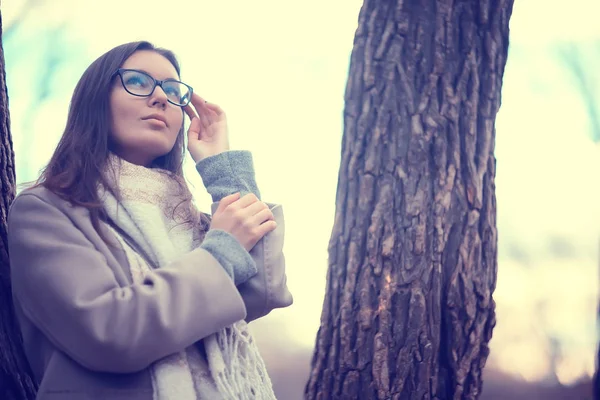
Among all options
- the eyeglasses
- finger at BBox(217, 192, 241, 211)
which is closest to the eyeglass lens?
the eyeglasses

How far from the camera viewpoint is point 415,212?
1856mm

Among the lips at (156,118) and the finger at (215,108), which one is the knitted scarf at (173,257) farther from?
the finger at (215,108)

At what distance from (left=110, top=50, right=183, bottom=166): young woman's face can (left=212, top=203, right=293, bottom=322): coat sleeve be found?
0.25 meters

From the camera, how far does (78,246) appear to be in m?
1.41

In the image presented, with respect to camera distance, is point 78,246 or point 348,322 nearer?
point 78,246

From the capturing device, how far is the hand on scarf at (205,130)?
5.89 feet

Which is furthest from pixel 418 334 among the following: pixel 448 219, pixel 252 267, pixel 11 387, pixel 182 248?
pixel 11 387

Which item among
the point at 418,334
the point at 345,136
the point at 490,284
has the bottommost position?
the point at 418,334

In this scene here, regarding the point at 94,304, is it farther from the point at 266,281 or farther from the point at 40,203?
the point at 266,281

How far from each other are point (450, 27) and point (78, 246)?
1.23 m

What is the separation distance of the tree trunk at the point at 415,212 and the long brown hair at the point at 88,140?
25.3 inches

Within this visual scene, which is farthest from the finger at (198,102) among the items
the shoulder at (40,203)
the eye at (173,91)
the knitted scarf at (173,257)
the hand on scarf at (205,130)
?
the shoulder at (40,203)

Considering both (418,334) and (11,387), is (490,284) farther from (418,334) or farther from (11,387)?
(11,387)

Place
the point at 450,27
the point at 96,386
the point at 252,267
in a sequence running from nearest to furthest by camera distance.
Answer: the point at 96,386 → the point at 252,267 → the point at 450,27
